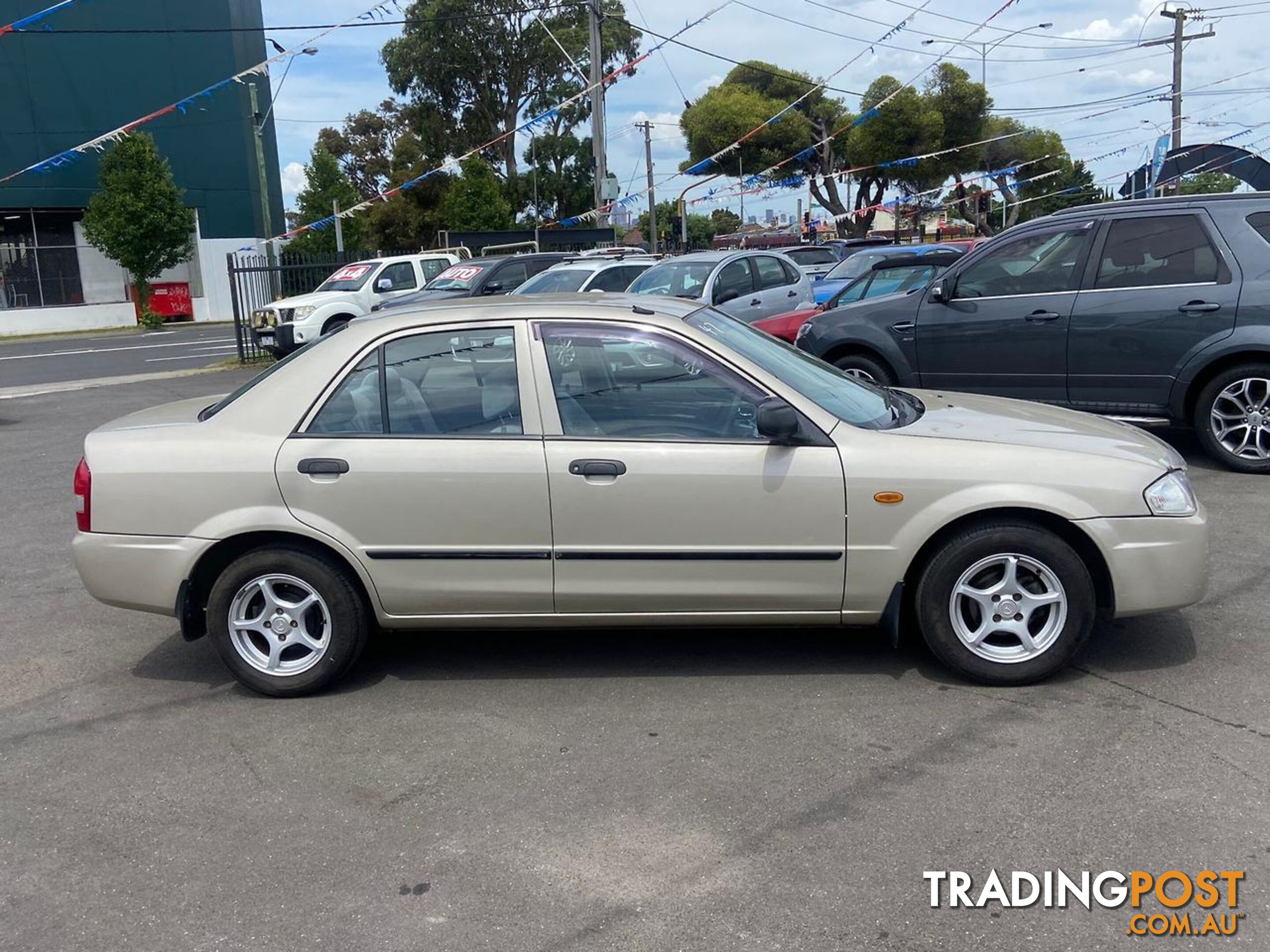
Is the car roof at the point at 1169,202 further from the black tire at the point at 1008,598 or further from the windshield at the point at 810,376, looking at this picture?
the black tire at the point at 1008,598

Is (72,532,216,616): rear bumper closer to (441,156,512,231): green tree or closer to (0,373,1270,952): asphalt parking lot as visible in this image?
(0,373,1270,952): asphalt parking lot

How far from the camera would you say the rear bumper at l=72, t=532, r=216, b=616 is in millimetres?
4684

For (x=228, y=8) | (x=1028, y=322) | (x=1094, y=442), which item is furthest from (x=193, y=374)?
(x=228, y=8)

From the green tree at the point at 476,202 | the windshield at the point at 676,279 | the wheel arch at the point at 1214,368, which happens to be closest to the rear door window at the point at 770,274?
the windshield at the point at 676,279

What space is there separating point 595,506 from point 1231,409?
5.55 m

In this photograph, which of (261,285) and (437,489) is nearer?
(437,489)

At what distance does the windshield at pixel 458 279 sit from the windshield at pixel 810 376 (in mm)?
14214

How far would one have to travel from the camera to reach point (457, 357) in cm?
481

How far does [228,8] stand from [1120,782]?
42.2 metres

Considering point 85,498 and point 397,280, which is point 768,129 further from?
point 85,498

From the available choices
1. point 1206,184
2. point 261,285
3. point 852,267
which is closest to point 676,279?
point 852,267

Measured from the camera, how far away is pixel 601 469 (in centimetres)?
454

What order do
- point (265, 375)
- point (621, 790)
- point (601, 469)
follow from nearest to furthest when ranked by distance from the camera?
point (621, 790), point (601, 469), point (265, 375)

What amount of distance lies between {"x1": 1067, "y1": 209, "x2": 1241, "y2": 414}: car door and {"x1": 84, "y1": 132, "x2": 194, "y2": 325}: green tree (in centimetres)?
3390
